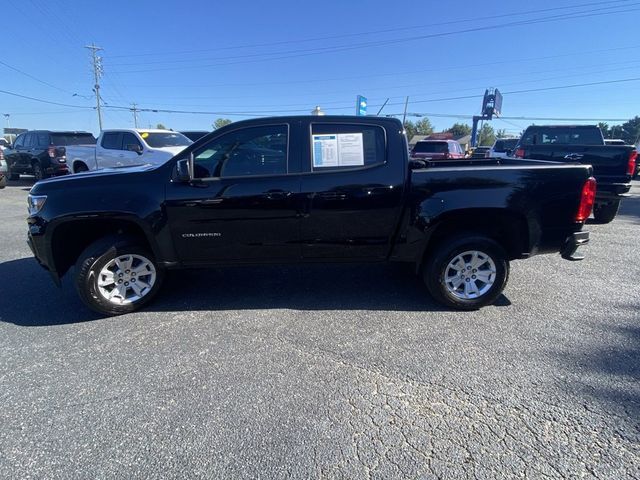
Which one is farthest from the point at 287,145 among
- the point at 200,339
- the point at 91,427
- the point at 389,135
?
the point at 91,427

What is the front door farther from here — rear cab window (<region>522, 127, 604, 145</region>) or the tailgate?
rear cab window (<region>522, 127, 604, 145</region>)

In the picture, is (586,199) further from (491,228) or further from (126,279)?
(126,279)

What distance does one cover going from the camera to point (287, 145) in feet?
11.8

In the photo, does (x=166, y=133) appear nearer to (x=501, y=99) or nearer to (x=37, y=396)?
(x=37, y=396)

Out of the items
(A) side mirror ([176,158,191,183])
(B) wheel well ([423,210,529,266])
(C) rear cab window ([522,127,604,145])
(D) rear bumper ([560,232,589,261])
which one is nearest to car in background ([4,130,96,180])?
(A) side mirror ([176,158,191,183])

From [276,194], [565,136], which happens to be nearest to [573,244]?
[276,194]

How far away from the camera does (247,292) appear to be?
424 cm

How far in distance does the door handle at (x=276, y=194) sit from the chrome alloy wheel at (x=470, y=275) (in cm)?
178

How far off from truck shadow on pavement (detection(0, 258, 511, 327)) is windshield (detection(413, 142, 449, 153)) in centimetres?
1222

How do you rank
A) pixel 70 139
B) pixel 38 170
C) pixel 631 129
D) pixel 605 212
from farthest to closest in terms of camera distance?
pixel 631 129
pixel 70 139
pixel 38 170
pixel 605 212

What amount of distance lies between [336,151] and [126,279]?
2.46 m

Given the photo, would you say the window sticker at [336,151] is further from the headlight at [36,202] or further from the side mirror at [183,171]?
the headlight at [36,202]

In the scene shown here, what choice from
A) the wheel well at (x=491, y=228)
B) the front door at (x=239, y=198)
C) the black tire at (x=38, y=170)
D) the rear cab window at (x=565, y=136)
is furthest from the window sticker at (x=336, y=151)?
the black tire at (x=38, y=170)

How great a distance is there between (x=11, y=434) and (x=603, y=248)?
738 centimetres
